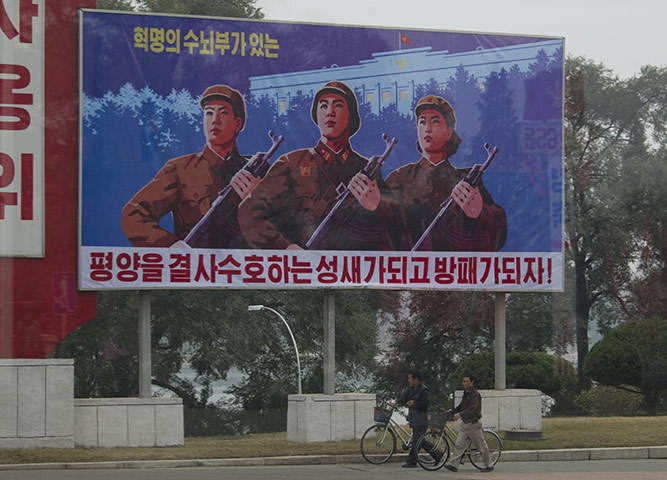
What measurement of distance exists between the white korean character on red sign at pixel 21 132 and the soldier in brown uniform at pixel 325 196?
3.85 m

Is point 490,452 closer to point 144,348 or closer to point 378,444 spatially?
point 378,444

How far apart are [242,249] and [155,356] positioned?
58.1ft

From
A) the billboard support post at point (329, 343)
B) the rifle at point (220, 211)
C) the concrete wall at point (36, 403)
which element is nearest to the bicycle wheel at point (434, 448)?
the billboard support post at point (329, 343)

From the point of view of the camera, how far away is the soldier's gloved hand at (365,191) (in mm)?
21484

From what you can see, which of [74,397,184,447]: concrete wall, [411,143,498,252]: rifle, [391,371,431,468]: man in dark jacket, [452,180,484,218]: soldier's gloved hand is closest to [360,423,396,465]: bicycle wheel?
[391,371,431,468]: man in dark jacket

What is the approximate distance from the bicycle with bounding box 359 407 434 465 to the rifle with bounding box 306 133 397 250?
4453 mm

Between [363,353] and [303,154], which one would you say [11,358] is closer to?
[303,154]

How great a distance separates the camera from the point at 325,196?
2134 cm

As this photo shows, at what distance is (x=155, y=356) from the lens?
1478 inches

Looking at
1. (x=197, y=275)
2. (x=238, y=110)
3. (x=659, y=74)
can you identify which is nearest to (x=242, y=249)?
(x=197, y=275)

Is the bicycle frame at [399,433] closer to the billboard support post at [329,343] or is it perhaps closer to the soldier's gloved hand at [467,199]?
the billboard support post at [329,343]

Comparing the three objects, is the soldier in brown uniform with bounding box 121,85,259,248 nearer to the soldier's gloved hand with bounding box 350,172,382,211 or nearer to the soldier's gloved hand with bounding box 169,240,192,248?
the soldier's gloved hand with bounding box 169,240,192,248

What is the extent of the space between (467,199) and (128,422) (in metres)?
8.01

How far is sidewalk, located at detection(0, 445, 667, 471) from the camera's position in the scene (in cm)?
1727
